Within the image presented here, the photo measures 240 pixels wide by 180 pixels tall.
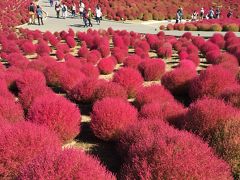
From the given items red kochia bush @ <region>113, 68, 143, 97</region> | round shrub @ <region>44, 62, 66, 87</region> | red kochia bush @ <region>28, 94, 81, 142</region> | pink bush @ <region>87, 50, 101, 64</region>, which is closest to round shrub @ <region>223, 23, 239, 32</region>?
pink bush @ <region>87, 50, 101, 64</region>

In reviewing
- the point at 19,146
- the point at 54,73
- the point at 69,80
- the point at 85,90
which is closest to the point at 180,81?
the point at 85,90

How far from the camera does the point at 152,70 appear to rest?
1369 centimetres

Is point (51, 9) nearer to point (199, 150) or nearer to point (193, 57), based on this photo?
point (193, 57)

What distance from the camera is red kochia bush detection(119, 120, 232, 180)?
16.1ft

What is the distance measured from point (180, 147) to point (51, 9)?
39785 millimetres

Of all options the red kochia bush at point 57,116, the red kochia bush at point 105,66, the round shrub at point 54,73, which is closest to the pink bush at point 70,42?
the red kochia bush at point 105,66

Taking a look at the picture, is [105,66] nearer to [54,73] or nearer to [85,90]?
[54,73]

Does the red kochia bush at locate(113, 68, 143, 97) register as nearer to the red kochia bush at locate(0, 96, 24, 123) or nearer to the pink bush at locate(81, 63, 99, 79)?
the pink bush at locate(81, 63, 99, 79)

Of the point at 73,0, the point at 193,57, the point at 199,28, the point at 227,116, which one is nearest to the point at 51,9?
the point at 73,0

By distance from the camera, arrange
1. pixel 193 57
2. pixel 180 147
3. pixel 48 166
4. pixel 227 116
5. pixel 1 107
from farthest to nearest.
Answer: pixel 193 57, pixel 1 107, pixel 227 116, pixel 180 147, pixel 48 166

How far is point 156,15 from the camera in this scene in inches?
1651

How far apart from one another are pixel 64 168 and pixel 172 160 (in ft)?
4.81

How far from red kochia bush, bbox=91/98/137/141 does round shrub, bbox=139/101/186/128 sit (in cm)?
31

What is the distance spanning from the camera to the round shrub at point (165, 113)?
776cm
